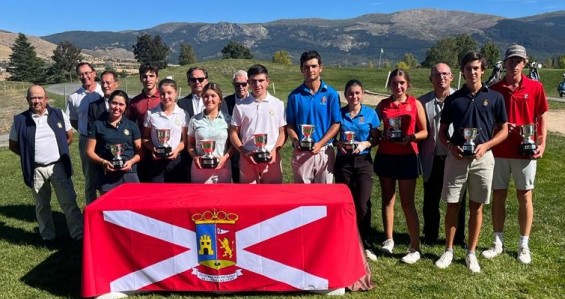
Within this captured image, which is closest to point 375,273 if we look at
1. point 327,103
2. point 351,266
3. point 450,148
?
point 351,266

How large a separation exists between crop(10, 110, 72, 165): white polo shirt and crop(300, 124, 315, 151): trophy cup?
3.07 meters

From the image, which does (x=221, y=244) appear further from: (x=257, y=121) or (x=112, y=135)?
(x=112, y=135)

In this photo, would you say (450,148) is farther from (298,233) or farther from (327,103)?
(298,233)

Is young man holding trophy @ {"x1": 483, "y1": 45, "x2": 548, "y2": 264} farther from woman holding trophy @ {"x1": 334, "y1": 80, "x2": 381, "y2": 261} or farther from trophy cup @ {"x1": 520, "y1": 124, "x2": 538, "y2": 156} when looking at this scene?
woman holding trophy @ {"x1": 334, "y1": 80, "x2": 381, "y2": 261}

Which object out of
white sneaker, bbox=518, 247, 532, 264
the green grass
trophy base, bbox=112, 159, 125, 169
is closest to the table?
the green grass

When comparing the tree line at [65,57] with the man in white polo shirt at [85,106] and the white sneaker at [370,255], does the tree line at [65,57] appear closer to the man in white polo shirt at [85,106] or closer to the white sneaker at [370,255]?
the man in white polo shirt at [85,106]

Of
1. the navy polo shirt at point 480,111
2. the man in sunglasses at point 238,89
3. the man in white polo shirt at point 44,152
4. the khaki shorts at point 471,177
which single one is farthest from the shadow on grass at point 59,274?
the navy polo shirt at point 480,111

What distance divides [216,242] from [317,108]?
171cm

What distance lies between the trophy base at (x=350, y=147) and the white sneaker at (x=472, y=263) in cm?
161

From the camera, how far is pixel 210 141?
15.7 ft

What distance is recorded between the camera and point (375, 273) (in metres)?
4.75

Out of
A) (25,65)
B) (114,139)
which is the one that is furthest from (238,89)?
(25,65)

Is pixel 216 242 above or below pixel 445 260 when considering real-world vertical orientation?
above

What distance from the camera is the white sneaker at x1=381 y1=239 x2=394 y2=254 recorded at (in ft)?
17.5
